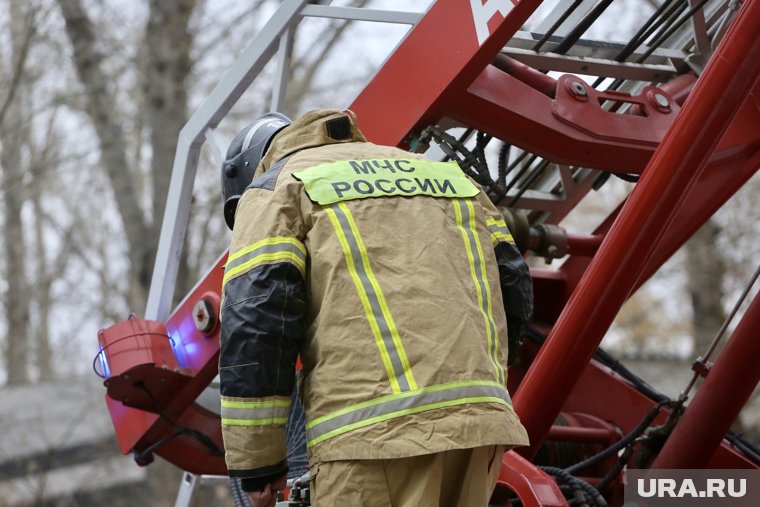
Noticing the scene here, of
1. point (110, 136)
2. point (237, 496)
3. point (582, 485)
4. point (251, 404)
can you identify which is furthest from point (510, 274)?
point (110, 136)

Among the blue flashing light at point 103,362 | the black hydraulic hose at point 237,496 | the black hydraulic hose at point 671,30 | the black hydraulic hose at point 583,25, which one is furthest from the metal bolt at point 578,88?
the blue flashing light at point 103,362

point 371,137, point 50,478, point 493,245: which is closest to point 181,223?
point 371,137

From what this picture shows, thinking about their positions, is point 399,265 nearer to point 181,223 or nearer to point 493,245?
point 493,245

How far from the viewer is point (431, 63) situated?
387 cm

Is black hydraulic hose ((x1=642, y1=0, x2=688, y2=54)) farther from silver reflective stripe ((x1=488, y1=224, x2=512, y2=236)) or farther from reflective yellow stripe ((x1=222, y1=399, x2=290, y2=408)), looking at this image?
reflective yellow stripe ((x1=222, y1=399, x2=290, y2=408))

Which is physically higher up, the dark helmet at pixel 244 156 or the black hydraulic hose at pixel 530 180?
the dark helmet at pixel 244 156

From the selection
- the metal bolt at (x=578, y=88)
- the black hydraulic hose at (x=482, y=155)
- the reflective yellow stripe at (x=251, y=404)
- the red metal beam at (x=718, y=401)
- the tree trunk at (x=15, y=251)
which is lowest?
the tree trunk at (x=15, y=251)

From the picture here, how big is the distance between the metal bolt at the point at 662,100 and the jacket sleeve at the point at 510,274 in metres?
1.37

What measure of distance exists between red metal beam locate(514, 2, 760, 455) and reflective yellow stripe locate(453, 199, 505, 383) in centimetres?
59

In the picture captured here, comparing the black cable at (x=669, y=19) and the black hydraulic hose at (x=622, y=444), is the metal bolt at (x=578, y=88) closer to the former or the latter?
the black cable at (x=669, y=19)

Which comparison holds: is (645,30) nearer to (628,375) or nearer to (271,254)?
(628,375)

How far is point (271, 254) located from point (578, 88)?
182 cm

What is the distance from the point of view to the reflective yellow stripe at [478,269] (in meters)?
2.96

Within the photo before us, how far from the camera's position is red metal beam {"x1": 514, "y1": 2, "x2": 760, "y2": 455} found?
Answer: 339cm
